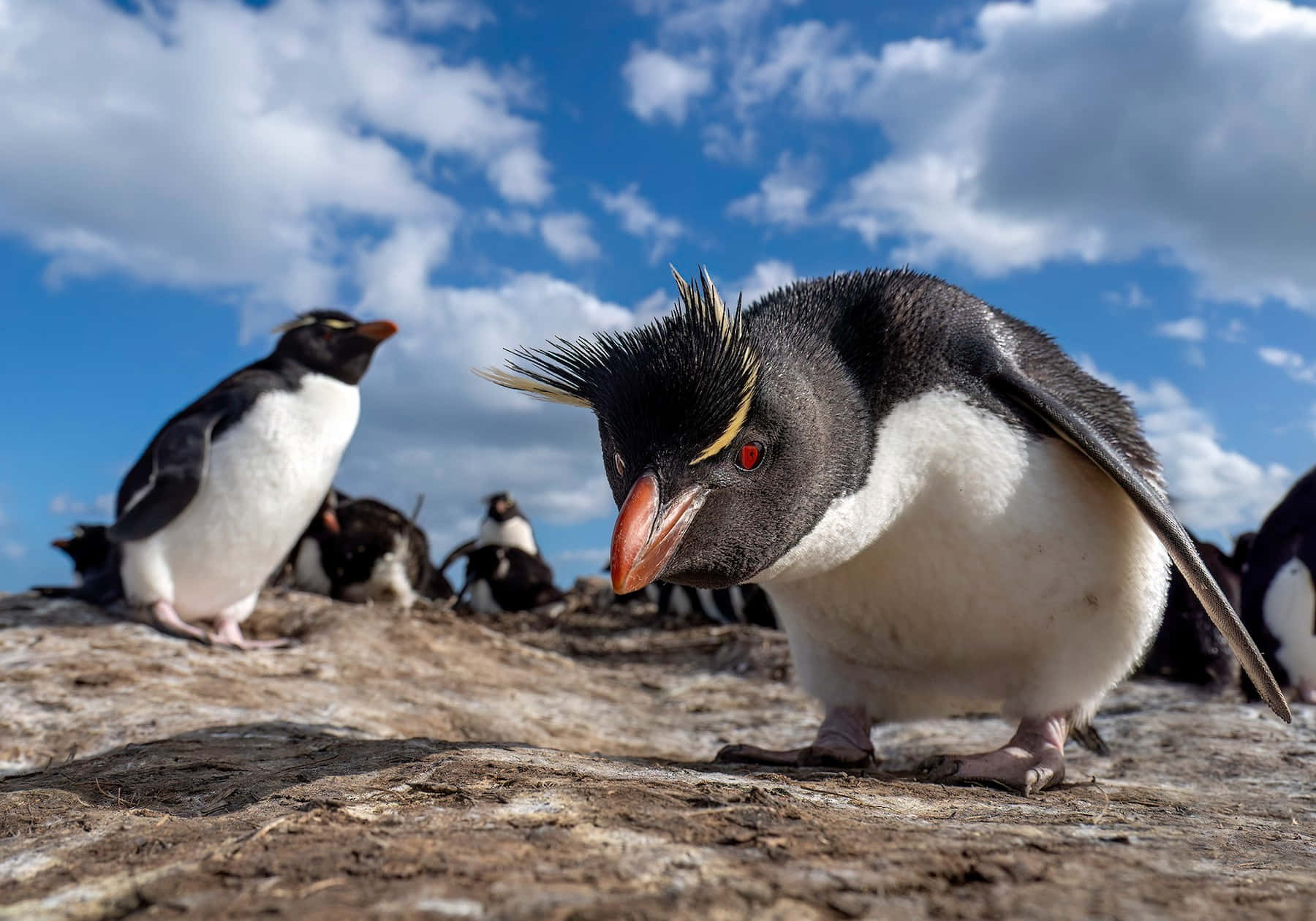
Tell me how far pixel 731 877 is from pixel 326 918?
22.9 inches

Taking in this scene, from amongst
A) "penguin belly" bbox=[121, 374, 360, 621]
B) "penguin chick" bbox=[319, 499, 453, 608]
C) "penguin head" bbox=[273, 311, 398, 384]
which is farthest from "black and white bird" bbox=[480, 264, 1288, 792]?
"penguin chick" bbox=[319, 499, 453, 608]

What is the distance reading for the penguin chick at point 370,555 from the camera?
29.7 feet

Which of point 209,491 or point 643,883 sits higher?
point 209,491

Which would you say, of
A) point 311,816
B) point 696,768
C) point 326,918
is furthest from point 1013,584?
point 326,918

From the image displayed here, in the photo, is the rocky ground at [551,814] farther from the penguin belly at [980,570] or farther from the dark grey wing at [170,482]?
the dark grey wing at [170,482]

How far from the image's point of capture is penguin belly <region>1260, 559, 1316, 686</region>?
18.4ft

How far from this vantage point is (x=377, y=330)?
6.88 metres

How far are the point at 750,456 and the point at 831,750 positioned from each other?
1.28 m

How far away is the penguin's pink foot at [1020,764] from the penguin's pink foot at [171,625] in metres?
4.46

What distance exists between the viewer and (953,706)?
352 cm

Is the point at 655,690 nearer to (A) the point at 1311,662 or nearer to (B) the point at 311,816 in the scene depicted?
(A) the point at 1311,662

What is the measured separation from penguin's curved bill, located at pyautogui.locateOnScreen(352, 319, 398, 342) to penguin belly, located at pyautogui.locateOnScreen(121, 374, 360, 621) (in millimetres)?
554

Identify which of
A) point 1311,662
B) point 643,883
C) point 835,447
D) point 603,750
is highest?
point 835,447

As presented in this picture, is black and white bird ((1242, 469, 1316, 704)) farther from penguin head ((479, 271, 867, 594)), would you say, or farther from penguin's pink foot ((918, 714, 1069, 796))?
penguin head ((479, 271, 867, 594))
